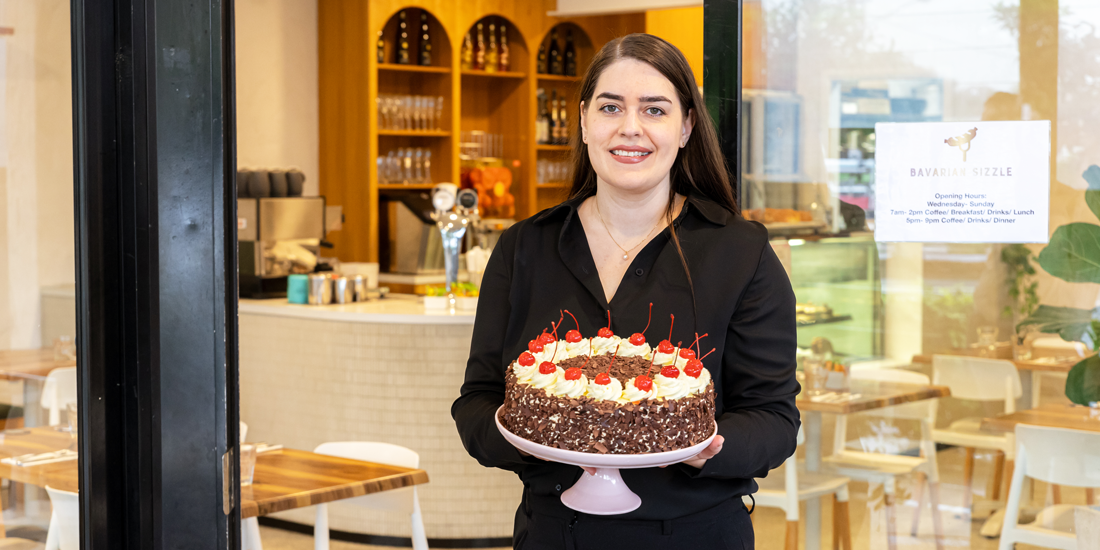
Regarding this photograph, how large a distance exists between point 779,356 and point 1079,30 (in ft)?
3.02

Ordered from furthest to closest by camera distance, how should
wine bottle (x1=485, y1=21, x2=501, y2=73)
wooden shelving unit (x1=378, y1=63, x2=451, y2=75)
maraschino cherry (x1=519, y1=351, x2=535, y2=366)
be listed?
1. wine bottle (x1=485, y1=21, x2=501, y2=73)
2. wooden shelving unit (x1=378, y1=63, x2=451, y2=75)
3. maraschino cherry (x1=519, y1=351, x2=535, y2=366)

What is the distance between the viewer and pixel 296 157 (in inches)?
262

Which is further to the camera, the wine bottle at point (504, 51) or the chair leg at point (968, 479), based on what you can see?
the wine bottle at point (504, 51)

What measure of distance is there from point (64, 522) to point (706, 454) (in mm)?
1057

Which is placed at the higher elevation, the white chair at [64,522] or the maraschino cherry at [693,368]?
the maraschino cherry at [693,368]

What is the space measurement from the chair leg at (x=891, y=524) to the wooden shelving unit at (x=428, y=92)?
421 centimetres

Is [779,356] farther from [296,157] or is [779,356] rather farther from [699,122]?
[296,157]

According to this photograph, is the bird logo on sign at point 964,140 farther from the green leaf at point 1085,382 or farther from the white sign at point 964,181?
the green leaf at point 1085,382

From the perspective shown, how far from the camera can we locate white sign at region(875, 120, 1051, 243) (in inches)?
71.2

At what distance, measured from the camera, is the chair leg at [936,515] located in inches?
76.4

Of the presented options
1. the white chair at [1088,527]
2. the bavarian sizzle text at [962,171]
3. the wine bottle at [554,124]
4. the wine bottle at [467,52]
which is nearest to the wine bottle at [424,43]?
the wine bottle at [467,52]

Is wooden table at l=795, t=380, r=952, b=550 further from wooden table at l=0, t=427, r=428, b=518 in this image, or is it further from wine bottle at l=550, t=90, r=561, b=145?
wine bottle at l=550, t=90, r=561, b=145

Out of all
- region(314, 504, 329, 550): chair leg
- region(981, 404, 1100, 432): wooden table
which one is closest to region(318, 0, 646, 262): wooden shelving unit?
region(314, 504, 329, 550): chair leg

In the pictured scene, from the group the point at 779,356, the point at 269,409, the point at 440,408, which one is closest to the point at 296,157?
the point at 269,409
